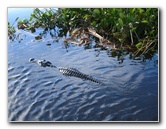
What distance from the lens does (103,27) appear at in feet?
10.8

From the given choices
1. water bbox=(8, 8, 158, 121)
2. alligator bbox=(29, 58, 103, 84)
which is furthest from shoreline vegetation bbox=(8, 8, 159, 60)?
alligator bbox=(29, 58, 103, 84)

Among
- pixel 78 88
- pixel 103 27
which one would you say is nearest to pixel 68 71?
pixel 78 88

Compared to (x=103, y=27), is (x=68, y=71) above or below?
below

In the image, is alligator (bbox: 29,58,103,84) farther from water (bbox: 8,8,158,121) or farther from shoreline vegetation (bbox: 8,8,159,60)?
shoreline vegetation (bbox: 8,8,159,60)

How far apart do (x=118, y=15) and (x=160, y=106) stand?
861 mm

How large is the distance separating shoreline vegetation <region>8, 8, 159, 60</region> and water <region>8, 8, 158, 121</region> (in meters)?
0.09

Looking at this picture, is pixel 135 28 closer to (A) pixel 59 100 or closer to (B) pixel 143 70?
(B) pixel 143 70

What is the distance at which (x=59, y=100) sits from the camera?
10.00ft

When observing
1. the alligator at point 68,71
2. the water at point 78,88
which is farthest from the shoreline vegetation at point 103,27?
the alligator at point 68,71

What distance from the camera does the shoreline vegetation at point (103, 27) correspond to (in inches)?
124

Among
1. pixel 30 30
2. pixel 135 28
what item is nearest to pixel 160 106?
pixel 135 28

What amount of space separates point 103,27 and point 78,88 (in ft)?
2.02

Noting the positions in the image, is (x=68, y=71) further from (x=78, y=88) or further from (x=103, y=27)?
(x=103, y=27)

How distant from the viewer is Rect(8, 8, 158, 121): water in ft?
9.75
